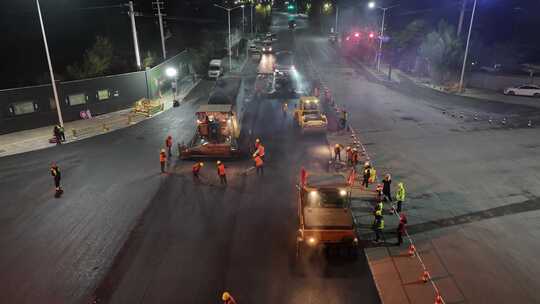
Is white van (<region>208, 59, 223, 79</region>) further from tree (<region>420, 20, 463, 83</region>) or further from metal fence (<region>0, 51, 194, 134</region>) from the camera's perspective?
tree (<region>420, 20, 463, 83</region>)

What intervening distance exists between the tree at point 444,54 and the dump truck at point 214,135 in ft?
108

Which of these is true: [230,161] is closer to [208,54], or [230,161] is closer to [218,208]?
[218,208]

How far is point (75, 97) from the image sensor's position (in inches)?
1250

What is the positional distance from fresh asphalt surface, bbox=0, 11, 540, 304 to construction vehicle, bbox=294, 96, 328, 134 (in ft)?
3.48

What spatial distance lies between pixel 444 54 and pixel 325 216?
41.3m

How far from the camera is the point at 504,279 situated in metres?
12.2

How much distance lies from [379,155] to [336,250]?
1179 cm

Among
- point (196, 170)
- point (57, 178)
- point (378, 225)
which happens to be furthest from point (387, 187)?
point (57, 178)

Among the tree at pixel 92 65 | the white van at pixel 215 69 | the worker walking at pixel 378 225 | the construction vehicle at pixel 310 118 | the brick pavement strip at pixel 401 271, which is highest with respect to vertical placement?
the tree at pixel 92 65

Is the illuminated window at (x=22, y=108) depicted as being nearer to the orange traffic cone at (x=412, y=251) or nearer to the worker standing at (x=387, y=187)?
the worker standing at (x=387, y=187)

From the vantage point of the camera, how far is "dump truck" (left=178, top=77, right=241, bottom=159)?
23.3 m

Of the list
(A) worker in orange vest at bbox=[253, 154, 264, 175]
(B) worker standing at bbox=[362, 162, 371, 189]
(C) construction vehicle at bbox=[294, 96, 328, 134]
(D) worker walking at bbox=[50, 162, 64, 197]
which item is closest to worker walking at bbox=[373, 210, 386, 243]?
(B) worker standing at bbox=[362, 162, 371, 189]

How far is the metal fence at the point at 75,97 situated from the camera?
28.2 m

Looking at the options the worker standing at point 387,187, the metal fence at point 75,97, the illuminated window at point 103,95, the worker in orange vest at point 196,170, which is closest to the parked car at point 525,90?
the worker standing at point 387,187
